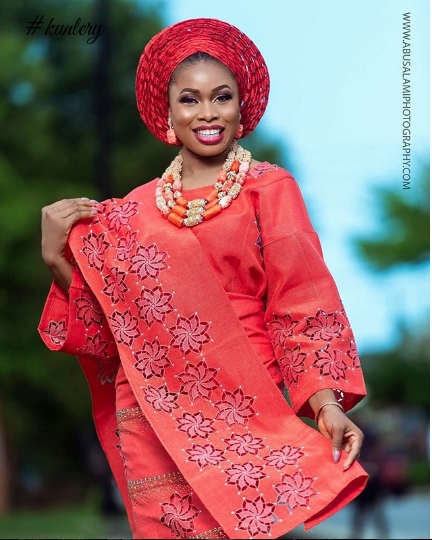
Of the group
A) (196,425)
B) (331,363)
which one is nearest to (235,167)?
(331,363)

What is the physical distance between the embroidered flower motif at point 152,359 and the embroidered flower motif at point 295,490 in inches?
22.3

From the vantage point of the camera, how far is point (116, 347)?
409cm

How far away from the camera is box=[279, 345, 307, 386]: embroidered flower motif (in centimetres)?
365

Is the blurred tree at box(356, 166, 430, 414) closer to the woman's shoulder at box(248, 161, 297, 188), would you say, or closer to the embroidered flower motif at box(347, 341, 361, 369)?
the woman's shoulder at box(248, 161, 297, 188)

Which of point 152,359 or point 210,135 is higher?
point 210,135

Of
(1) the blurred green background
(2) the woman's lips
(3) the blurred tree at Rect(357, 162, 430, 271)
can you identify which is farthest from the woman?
(3) the blurred tree at Rect(357, 162, 430, 271)

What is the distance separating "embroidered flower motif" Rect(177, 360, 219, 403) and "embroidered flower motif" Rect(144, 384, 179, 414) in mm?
42

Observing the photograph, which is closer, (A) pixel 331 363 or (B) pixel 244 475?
(B) pixel 244 475

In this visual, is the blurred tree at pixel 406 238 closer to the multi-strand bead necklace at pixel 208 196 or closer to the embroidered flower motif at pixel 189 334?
the multi-strand bead necklace at pixel 208 196

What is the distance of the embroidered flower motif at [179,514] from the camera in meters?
3.65

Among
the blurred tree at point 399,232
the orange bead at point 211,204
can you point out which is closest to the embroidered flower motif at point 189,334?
the orange bead at point 211,204

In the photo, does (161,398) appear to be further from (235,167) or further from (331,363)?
(235,167)

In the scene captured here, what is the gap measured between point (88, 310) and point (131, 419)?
441 mm

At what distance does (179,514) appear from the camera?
367 cm
